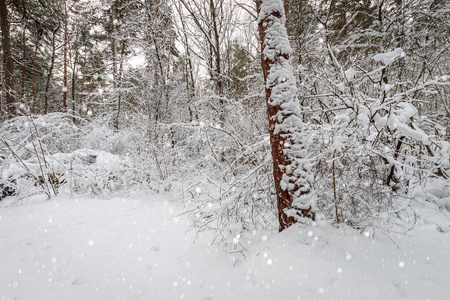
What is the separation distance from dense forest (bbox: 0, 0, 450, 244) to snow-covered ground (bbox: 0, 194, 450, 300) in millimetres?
292

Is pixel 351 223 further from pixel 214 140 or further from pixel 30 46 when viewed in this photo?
pixel 30 46

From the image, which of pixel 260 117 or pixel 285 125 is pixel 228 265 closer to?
pixel 285 125

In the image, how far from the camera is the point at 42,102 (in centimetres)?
1941

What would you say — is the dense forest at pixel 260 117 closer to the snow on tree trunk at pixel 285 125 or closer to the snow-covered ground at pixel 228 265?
the snow on tree trunk at pixel 285 125

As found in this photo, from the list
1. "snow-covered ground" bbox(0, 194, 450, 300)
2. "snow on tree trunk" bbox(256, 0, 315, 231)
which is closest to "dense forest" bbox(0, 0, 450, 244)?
"snow on tree trunk" bbox(256, 0, 315, 231)

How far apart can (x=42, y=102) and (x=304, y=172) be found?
84.0 ft

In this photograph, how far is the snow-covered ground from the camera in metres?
1.73

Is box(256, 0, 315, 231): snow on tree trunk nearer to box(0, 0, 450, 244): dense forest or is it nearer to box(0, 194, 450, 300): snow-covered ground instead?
box(0, 0, 450, 244): dense forest

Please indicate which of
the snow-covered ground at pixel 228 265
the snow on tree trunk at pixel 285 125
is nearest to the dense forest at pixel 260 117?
the snow on tree trunk at pixel 285 125

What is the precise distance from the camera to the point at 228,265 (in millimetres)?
2225

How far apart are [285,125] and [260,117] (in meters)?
2.66

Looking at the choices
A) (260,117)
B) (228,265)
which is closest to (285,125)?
(228,265)

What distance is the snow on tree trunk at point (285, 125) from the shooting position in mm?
2266

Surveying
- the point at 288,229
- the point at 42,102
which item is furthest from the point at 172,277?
the point at 42,102
